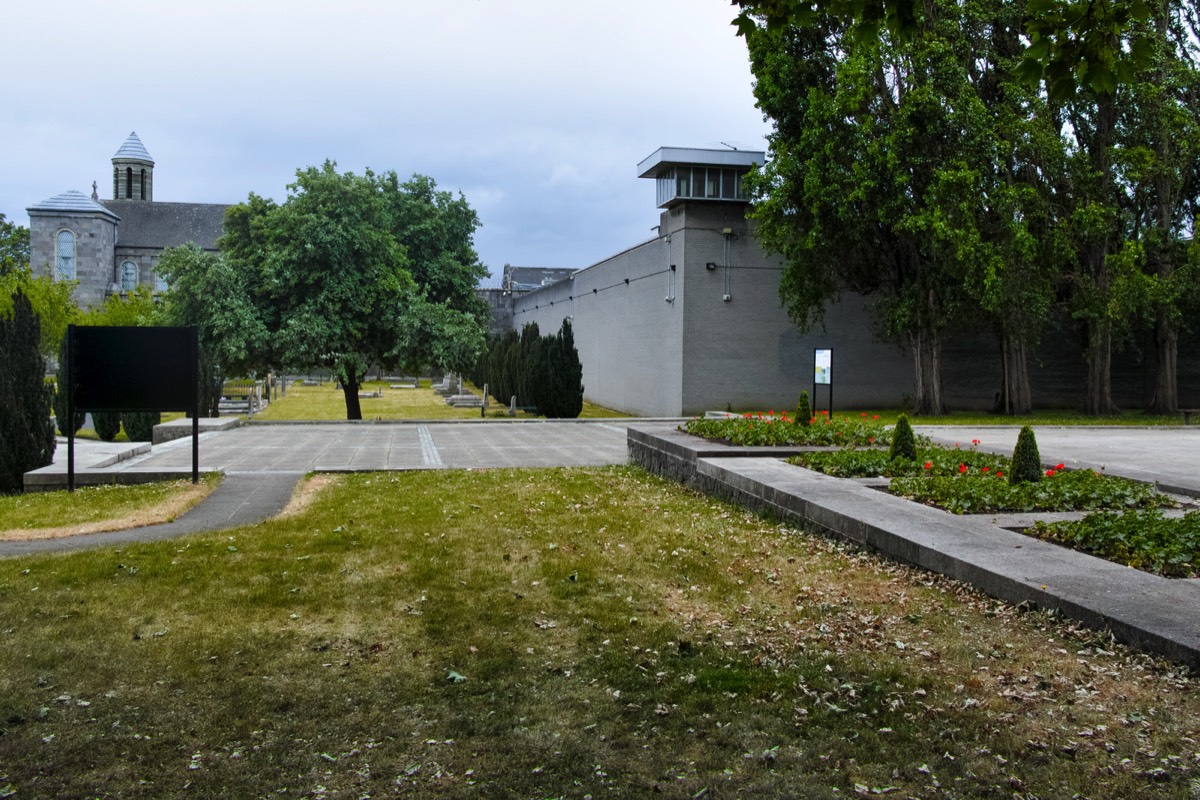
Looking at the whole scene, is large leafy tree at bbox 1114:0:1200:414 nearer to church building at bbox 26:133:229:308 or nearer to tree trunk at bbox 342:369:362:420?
tree trunk at bbox 342:369:362:420

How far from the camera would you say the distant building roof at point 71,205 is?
65500mm

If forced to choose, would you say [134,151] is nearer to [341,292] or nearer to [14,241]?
[14,241]

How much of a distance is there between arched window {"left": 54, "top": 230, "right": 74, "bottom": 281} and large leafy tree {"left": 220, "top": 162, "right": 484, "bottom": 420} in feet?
157

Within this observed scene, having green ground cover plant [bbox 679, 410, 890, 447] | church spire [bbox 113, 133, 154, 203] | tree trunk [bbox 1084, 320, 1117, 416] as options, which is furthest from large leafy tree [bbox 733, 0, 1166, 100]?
church spire [bbox 113, 133, 154, 203]

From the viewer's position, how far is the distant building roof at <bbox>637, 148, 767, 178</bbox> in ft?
88.2

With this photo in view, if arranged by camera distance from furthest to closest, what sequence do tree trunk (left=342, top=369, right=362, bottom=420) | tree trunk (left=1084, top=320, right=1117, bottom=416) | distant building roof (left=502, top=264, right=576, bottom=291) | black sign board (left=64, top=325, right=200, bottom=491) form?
1. distant building roof (left=502, top=264, right=576, bottom=291)
2. tree trunk (left=1084, top=320, right=1117, bottom=416)
3. tree trunk (left=342, top=369, right=362, bottom=420)
4. black sign board (left=64, top=325, right=200, bottom=491)

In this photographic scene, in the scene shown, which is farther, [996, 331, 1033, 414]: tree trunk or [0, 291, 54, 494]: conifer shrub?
[996, 331, 1033, 414]: tree trunk

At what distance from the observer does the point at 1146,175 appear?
23.9 meters

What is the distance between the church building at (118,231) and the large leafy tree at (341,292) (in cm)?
4373

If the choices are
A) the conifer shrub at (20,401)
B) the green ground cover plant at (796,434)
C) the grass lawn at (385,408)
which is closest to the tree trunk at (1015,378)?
the grass lawn at (385,408)

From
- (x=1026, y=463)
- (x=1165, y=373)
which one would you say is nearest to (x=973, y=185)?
(x=1165, y=373)

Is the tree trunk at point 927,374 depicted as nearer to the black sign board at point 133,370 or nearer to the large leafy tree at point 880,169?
the large leafy tree at point 880,169

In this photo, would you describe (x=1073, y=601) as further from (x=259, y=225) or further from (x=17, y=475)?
(x=259, y=225)

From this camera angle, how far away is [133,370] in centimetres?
1053
